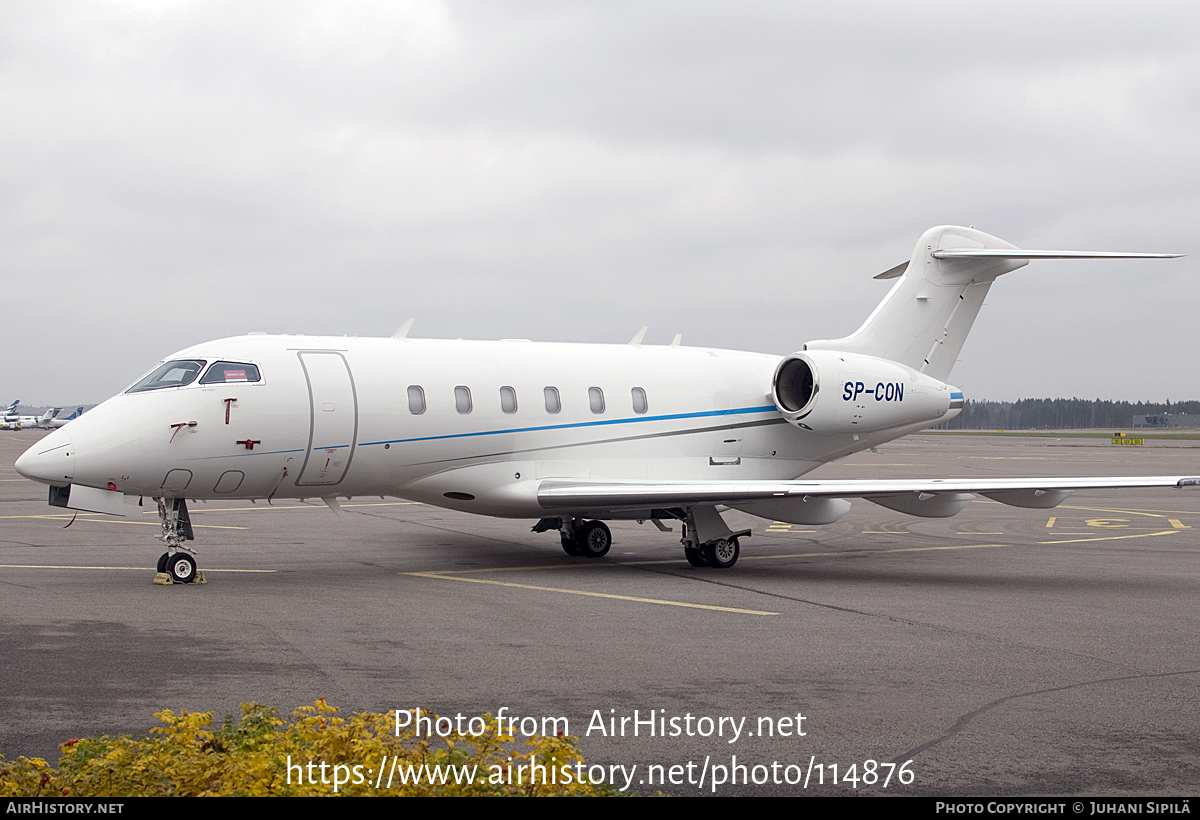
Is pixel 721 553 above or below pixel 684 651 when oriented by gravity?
above

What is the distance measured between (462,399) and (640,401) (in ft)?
10.1

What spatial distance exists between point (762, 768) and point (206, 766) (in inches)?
122

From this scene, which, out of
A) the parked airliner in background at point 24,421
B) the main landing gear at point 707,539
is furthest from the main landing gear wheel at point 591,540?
the parked airliner in background at point 24,421

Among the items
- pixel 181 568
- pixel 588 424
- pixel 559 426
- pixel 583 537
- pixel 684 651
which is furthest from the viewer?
pixel 583 537

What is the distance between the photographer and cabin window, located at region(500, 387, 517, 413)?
15.9 metres

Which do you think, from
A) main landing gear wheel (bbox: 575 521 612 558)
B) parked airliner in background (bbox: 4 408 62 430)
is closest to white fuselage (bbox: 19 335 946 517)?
main landing gear wheel (bbox: 575 521 612 558)

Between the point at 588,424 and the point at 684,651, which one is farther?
the point at 588,424

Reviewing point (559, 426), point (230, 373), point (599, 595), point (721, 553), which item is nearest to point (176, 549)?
point (230, 373)

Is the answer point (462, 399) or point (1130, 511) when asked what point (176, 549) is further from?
point (1130, 511)

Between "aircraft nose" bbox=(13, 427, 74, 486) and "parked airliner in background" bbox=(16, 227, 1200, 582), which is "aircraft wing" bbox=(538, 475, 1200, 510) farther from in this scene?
"aircraft nose" bbox=(13, 427, 74, 486)

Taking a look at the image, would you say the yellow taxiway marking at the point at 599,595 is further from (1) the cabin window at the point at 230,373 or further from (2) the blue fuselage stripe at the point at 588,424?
(1) the cabin window at the point at 230,373

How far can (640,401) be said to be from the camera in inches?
679

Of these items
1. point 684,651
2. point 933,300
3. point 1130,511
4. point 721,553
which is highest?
point 933,300
